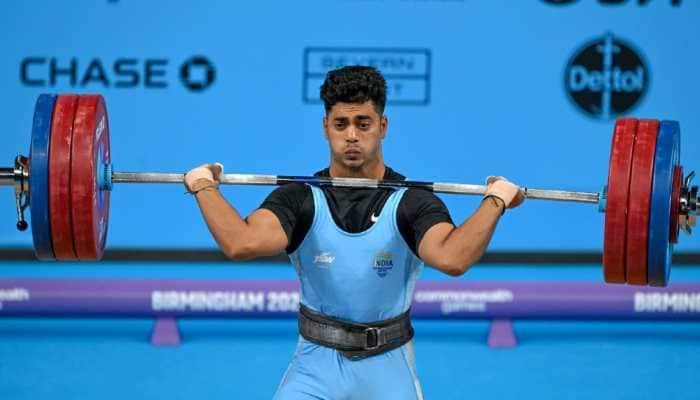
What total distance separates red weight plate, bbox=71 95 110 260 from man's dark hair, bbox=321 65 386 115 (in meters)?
0.89

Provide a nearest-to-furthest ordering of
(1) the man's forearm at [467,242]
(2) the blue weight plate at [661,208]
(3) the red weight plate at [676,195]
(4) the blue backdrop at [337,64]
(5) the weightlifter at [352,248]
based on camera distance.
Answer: (1) the man's forearm at [467,242], (5) the weightlifter at [352,248], (2) the blue weight plate at [661,208], (3) the red weight plate at [676,195], (4) the blue backdrop at [337,64]

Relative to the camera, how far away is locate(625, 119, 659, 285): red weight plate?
396cm

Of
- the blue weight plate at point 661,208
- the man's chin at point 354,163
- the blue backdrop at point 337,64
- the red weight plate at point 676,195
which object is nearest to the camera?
the man's chin at point 354,163

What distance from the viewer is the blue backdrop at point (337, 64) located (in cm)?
765

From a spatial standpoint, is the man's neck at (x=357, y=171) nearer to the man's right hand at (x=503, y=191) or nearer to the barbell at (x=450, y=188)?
the barbell at (x=450, y=188)

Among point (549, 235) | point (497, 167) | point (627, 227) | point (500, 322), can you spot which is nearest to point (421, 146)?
point (497, 167)

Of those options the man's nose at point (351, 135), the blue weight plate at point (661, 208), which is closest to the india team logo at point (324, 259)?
the man's nose at point (351, 135)

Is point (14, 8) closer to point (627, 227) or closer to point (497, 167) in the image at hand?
point (497, 167)

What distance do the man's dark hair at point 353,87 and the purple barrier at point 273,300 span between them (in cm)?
292

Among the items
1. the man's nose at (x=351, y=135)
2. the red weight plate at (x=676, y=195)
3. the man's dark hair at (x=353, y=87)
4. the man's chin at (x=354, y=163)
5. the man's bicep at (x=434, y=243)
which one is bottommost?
the man's bicep at (x=434, y=243)

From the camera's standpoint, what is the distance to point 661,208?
13.0 ft

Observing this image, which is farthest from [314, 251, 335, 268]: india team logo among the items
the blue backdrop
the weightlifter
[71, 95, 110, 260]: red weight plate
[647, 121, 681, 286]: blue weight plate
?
the blue backdrop

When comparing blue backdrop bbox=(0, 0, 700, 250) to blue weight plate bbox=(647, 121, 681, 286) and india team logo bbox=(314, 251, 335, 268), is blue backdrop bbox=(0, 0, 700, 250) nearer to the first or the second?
blue weight plate bbox=(647, 121, 681, 286)

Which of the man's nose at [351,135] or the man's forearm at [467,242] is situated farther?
the man's nose at [351,135]
